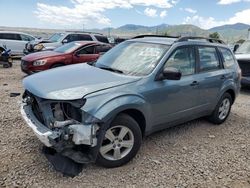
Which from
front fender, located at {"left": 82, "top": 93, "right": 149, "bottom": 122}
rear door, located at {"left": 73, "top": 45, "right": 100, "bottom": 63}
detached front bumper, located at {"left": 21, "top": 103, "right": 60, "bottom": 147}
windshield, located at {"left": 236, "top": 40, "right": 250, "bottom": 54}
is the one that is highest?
front fender, located at {"left": 82, "top": 93, "right": 149, "bottom": 122}

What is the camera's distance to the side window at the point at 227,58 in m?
5.87

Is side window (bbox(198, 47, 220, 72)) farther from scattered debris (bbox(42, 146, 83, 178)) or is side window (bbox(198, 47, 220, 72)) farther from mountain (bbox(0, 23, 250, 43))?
mountain (bbox(0, 23, 250, 43))

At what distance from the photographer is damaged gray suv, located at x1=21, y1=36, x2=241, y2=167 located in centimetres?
345

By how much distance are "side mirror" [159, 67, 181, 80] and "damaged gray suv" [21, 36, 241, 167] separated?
0.05 feet

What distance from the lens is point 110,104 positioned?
11.7 ft

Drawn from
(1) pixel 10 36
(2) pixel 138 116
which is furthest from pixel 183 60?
(1) pixel 10 36

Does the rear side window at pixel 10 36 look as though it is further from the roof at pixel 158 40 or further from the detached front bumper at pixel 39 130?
the detached front bumper at pixel 39 130

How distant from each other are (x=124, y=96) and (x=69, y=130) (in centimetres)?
86

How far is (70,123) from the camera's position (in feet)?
11.2

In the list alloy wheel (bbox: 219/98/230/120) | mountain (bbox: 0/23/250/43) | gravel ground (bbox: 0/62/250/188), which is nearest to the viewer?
gravel ground (bbox: 0/62/250/188)

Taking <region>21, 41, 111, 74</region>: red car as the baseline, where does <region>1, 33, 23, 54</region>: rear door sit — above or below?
below

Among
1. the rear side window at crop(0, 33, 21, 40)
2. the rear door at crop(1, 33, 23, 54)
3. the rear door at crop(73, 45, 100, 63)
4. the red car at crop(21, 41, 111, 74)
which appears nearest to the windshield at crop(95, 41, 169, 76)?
the red car at crop(21, 41, 111, 74)

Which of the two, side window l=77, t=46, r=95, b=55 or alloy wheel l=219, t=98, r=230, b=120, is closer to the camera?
alloy wheel l=219, t=98, r=230, b=120

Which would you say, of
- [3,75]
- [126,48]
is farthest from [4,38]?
[126,48]
